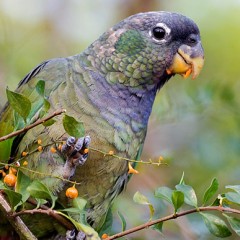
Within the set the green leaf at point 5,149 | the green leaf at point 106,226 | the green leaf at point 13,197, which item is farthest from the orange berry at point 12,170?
the green leaf at point 106,226

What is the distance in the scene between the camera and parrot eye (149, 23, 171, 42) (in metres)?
1.76

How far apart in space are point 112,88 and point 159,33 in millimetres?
217

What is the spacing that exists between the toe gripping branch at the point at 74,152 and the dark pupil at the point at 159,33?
1.53ft

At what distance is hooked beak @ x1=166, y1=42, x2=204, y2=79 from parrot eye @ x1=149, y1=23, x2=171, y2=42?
6cm

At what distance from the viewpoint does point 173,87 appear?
2584 millimetres

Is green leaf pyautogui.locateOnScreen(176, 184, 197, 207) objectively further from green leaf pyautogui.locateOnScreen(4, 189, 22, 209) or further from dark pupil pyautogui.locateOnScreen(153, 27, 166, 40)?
dark pupil pyautogui.locateOnScreen(153, 27, 166, 40)

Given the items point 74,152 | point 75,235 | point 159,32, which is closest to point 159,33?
point 159,32

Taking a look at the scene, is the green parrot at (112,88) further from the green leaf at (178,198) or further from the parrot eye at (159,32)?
the green leaf at (178,198)

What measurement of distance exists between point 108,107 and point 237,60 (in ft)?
6.84

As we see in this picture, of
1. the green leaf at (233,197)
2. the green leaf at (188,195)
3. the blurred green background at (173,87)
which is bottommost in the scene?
the blurred green background at (173,87)

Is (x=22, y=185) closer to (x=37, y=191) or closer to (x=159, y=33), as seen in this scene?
(x=37, y=191)

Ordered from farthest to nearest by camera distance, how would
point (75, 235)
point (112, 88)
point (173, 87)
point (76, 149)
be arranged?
point (173, 87) < point (112, 88) < point (75, 235) < point (76, 149)

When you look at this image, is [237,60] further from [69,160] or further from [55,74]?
[69,160]

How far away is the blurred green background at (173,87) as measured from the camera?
2.20m
